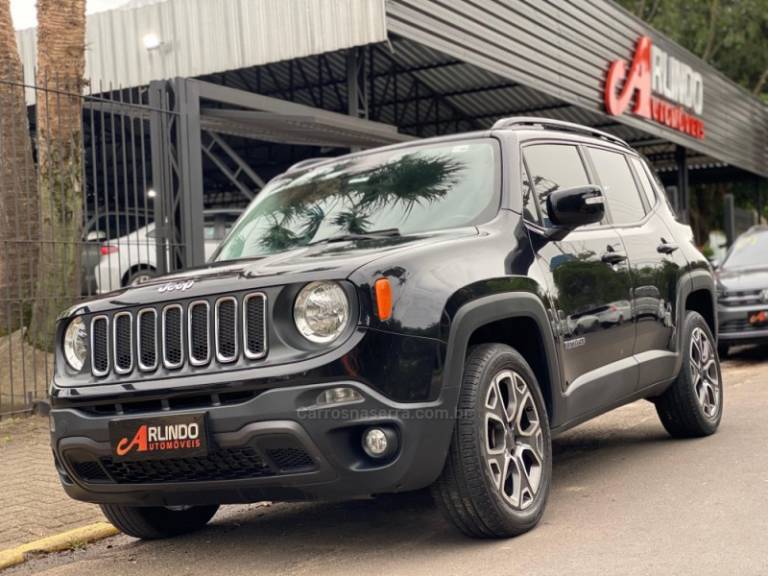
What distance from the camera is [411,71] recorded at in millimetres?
18438

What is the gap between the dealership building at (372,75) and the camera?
1104 cm

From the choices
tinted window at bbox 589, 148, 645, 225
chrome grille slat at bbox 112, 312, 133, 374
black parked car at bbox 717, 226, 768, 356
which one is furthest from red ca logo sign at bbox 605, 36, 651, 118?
chrome grille slat at bbox 112, 312, 133, 374

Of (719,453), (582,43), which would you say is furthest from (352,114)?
(719,453)

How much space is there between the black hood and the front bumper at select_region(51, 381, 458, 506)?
46 cm

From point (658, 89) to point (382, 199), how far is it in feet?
57.0

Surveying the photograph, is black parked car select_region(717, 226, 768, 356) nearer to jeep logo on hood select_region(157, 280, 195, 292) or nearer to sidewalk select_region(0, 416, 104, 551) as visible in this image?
sidewalk select_region(0, 416, 104, 551)

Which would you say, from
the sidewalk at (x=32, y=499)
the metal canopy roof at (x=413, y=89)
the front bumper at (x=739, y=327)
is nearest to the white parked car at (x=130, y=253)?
the sidewalk at (x=32, y=499)

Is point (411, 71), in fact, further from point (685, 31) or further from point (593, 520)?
point (685, 31)

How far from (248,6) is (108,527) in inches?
354

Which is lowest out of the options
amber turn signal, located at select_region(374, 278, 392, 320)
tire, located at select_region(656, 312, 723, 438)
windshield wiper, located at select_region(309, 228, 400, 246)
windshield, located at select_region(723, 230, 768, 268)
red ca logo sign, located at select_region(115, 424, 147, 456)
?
tire, located at select_region(656, 312, 723, 438)

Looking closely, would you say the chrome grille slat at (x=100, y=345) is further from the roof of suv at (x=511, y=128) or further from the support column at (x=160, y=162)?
the support column at (x=160, y=162)

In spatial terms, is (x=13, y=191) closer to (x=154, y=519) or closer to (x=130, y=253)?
(x=130, y=253)

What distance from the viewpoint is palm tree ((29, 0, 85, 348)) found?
8.65m

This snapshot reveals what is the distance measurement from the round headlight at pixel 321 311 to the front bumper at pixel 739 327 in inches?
331
